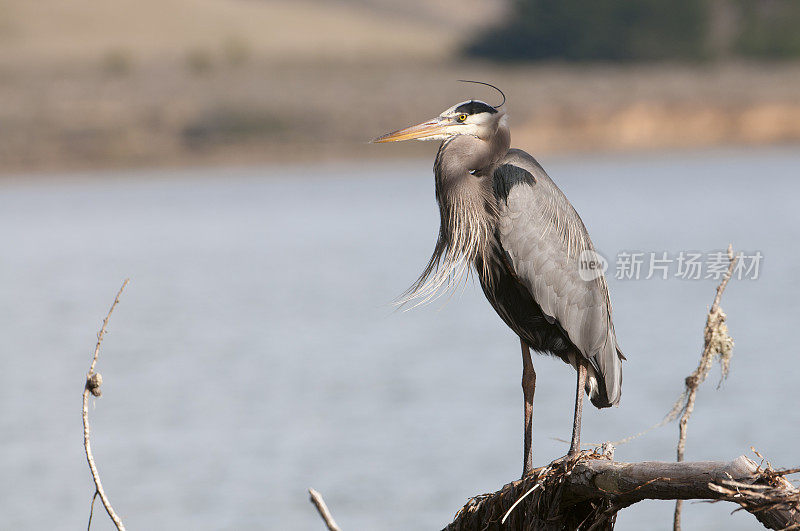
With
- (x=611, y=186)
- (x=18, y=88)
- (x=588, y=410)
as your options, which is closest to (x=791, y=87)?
(x=611, y=186)

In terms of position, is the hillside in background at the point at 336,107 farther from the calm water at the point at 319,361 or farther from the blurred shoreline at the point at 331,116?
the calm water at the point at 319,361

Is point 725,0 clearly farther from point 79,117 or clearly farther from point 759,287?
point 759,287

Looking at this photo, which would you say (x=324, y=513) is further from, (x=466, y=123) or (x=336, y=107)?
(x=336, y=107)

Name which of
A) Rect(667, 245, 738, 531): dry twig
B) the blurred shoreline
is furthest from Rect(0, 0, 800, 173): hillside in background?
Rect(667, 245, 738, 531): dry twig

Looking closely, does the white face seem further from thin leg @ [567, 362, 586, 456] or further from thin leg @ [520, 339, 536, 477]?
thin leg @ [567, 362, 586, 456]

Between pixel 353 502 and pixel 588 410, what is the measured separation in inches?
124

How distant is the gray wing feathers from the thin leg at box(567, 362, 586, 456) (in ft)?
0.18

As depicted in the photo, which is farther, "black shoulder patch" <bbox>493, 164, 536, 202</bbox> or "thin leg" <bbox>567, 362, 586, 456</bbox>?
"black shoulder patch" <bbox>493, 164, 536, 202</bbox>

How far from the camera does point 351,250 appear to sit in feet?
80.1

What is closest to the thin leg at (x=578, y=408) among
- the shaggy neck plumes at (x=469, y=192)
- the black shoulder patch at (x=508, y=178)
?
the shaggy neck plumes at (x=469, y=192)

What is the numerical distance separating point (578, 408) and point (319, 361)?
10967 mm

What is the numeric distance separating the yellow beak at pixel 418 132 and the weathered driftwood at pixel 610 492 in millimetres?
1570

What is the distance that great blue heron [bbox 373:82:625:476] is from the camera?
17.1 feet

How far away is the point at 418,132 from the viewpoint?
523 cm
